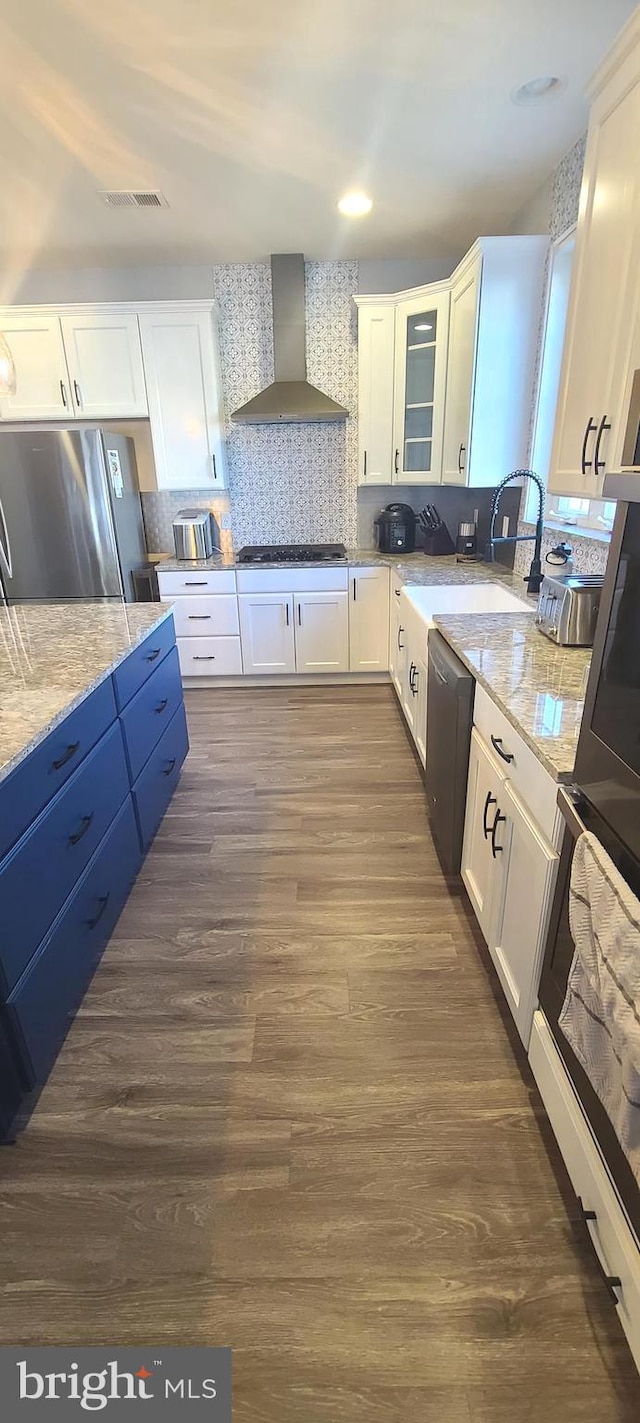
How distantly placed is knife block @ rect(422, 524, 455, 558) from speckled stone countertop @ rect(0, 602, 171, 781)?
6.62 ft

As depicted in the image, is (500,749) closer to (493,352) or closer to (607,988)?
(607,988)

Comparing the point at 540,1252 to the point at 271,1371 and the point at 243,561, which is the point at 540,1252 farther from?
the point at 243,561

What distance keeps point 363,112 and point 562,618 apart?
1963 millimetres

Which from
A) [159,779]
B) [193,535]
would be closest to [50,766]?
[159,779]

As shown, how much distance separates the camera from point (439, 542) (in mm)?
4008

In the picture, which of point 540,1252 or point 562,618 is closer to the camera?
point 540,1252

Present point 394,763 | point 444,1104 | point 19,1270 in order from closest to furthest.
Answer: point 19,1270 → point 444,1104 → point 394,763

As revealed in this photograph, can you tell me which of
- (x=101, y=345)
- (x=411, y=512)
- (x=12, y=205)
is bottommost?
(x=411, y=512)

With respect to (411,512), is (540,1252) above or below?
below

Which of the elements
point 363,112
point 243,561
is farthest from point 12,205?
point 243,561

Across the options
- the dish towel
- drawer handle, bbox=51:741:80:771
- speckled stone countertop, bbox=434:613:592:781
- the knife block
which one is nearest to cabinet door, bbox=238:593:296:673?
the knife block

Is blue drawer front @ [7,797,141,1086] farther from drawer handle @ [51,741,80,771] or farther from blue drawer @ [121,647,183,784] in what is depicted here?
drawer handle @ [51,741,80,771]

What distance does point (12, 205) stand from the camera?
291 centimetres

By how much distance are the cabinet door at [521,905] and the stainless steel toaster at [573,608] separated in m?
0.67
